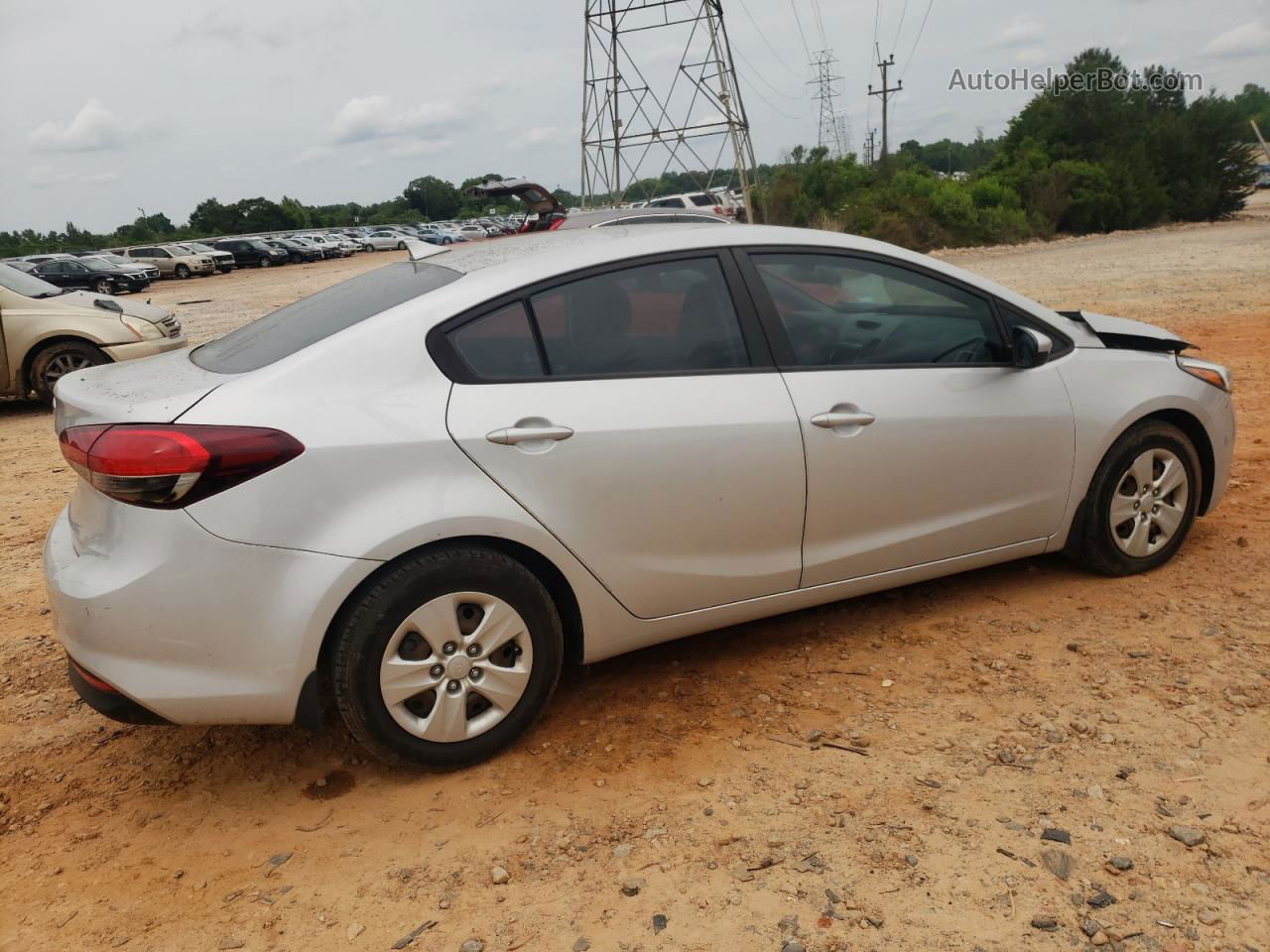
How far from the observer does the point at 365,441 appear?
2955 millimetres

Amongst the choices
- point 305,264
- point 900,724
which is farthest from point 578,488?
point 305,264

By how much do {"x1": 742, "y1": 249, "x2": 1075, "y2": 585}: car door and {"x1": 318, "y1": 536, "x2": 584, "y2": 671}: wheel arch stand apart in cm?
86

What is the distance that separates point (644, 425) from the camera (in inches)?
129

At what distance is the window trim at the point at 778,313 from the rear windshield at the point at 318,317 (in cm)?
102

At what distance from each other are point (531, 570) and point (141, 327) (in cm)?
878

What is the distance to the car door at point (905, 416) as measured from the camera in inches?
143

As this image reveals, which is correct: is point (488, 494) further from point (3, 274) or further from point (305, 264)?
point (305, 264)

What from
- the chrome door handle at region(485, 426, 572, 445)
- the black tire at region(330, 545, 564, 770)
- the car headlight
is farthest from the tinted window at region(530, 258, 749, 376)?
the car headlight

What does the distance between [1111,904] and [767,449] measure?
64.1 inches

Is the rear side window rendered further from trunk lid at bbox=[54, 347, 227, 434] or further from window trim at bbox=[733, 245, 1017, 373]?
trunk lid at bbox=[54, 347, 227, 434]

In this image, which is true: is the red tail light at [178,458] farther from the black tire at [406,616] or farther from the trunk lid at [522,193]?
the trunk lid at [522,193]

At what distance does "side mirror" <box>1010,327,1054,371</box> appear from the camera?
12.6ft

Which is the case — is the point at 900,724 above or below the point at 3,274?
below

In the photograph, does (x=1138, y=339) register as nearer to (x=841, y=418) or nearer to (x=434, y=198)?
(x=841, y=418)
